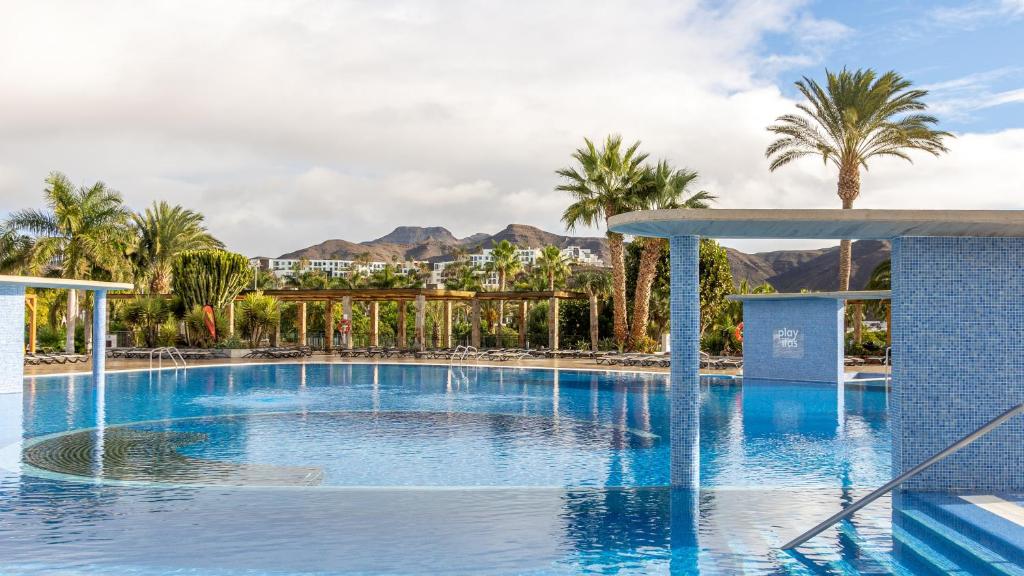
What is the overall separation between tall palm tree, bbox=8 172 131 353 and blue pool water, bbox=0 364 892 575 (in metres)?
18.8

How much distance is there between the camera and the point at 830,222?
795cm

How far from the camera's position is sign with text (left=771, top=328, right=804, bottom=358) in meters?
24.2

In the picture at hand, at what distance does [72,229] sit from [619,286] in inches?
899

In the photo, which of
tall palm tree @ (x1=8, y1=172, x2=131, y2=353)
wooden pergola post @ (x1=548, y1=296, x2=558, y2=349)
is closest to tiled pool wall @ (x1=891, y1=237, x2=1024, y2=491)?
wooden pergola post @ (x1=548, y1=296, x2=558, y2=349)

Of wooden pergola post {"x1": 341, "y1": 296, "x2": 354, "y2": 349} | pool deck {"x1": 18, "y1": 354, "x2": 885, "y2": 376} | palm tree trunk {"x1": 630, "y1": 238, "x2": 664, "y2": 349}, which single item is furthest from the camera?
wooden pergola post {"x1": 341, "y1": 296, "x2": 354, "y2": 349}

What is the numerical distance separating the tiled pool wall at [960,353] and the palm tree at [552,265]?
4983 cm

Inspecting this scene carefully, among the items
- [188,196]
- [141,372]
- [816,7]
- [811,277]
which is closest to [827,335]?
[816,7]

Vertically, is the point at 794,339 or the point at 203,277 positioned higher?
the point at 203,277

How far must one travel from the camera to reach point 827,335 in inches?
927

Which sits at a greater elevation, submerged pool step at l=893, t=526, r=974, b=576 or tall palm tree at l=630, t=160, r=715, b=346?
tall palm tree at l=630, t=160, r=715, b=346

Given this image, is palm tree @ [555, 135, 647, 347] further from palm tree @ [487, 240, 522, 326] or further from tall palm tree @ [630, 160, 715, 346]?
palm tree @ [487, 240, 522, 326]

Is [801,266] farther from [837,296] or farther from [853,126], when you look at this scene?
[837,296]

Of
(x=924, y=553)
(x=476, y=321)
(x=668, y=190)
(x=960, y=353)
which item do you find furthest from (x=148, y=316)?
(x=924, y=553)

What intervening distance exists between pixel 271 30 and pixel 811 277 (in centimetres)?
12824
